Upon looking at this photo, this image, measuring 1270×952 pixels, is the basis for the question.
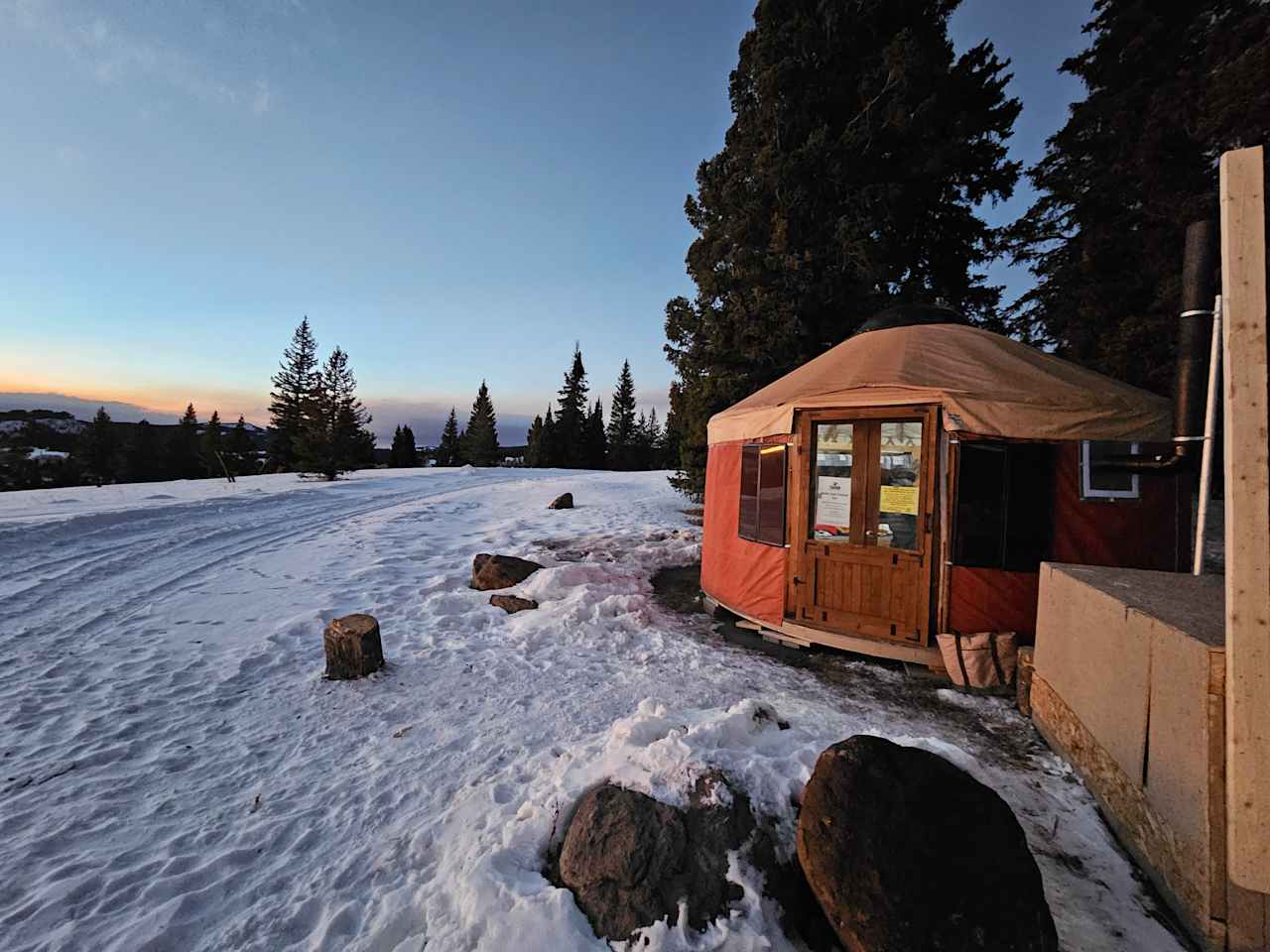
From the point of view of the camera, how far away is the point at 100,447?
35562 mm

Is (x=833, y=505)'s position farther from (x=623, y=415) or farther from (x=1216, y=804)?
(x=623, y=415)

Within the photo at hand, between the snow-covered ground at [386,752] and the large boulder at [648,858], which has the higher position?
the large boulder at [648,858]

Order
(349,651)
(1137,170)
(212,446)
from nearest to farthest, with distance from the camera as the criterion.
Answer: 1. (349,651)
2. (1137,170)
3. (212,446)

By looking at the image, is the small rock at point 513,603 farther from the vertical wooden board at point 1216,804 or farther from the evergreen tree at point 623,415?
the evergreen tree at point 623,415

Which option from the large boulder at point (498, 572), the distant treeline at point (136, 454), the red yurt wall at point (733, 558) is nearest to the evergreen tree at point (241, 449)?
the distant treeline at point (136, 454)

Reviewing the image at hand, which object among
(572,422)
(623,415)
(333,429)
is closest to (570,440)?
(572,422)

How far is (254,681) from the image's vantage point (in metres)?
3.88

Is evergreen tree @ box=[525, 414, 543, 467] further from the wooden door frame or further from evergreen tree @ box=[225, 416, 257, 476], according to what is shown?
the wooden door frame

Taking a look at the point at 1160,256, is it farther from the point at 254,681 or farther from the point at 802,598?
the point at 254,681

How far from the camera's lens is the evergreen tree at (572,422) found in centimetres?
4272

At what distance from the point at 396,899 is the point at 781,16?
572 inches

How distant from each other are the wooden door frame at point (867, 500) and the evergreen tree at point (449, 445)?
2026 inches

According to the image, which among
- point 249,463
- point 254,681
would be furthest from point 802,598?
point 249,463

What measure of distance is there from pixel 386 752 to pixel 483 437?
44.3m
